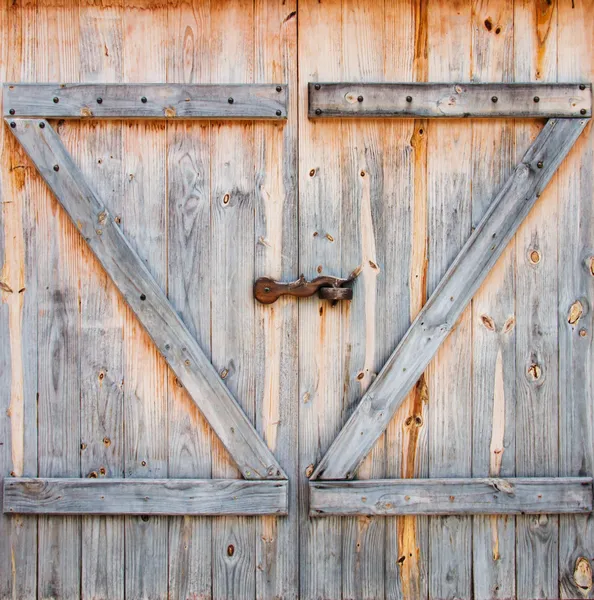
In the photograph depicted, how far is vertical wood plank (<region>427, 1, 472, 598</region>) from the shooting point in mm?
2611

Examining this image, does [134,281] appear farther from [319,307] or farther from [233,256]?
[319,307]

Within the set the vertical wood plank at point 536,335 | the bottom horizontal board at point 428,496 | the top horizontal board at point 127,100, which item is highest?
the top horizontal board at point 127,100

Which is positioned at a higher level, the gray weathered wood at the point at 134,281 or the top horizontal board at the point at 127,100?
the top horizontal board at the point at 127,100

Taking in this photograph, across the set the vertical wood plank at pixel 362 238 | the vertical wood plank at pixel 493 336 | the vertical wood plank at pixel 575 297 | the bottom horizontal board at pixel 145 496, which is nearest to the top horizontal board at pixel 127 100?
the vertical wood plank at pixel 362 238

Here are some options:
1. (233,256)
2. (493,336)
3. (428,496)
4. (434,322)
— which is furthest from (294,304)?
(428,496)

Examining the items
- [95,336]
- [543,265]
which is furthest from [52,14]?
[543,265]

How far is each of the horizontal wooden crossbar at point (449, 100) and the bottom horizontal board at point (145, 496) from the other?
4.66 feet

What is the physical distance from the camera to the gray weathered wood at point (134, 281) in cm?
256

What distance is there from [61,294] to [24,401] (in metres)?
0.43

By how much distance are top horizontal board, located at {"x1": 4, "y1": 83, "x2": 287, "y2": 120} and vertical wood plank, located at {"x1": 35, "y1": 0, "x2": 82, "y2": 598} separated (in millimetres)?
299

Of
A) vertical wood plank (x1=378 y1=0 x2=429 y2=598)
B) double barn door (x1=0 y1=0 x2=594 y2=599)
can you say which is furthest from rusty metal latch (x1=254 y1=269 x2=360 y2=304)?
vertical wood plank (x1=378 y1=0 x2=429 y2=598)

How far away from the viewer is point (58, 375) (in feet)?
8.55

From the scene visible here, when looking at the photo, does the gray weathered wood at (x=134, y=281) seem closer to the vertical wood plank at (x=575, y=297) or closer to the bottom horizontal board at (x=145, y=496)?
the bottom horizontal board at (x=145, y=496)

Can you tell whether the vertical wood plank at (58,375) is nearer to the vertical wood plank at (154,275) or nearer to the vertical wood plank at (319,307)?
the vertical wood plank at (154,275)
